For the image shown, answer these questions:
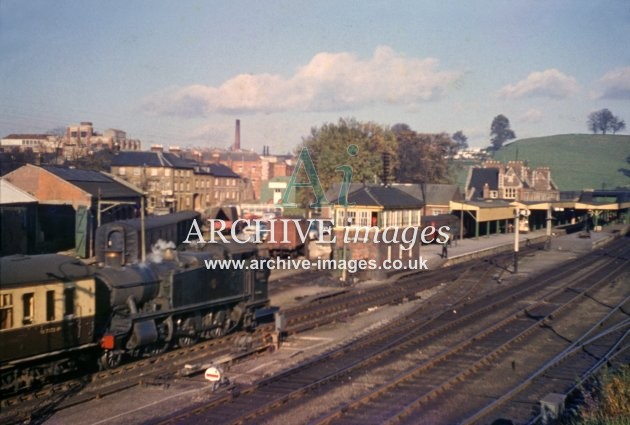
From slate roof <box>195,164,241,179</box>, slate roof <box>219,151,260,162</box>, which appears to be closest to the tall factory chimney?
slate roof <box>219,151,260,162</box>

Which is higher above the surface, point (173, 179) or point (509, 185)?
point (173, 179)

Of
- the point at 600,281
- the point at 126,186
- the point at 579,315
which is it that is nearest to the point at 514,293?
the point at 579,315

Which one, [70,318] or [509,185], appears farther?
[509,185]

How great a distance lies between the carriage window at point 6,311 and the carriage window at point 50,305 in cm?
85

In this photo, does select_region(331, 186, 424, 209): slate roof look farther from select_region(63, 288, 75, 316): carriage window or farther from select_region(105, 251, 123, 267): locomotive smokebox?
select_region(63, 288, 75, 316): carriage window

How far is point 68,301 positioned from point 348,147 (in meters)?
48.7

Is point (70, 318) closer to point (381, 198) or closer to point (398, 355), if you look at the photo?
point (398, 355)

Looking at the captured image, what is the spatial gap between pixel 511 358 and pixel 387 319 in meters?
6.14

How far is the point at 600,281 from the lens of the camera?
32844mm

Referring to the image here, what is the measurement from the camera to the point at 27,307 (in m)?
12.8

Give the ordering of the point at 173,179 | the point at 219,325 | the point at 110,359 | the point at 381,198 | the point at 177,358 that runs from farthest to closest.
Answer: the point at 173,179 < the point at 381,198 < the point at 219,325 < the point at 177,358 < the point at 110,359

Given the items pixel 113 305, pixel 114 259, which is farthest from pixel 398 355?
pixel 114 259

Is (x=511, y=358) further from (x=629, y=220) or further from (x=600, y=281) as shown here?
(x=629, y=220)

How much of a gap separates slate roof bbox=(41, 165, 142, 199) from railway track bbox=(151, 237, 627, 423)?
26262 mm
